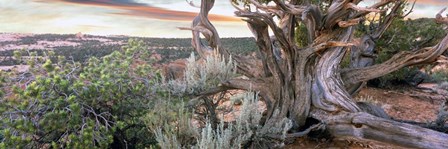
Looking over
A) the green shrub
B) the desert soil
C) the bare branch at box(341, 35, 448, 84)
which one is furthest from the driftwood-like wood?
the green shrub

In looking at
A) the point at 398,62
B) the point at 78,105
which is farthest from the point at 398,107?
the point at 78,105

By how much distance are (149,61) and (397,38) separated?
30.3 ft

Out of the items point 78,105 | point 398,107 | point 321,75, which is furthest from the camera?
point 398,107

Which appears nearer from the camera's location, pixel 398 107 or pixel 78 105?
pixel 78 105

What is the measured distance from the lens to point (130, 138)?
6.88 metres

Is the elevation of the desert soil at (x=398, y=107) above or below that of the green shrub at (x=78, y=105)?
below

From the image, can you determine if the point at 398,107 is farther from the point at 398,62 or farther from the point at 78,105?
the point at 78,105

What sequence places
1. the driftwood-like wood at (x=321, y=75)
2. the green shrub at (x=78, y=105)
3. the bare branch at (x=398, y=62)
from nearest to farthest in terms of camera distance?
the green shrub at (x=78, y=105), the driftwood-like wood at (x=321, y=75), the bare branch at (x=398, y=62)

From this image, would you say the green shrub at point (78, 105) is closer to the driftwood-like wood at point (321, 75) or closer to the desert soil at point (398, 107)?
the driftwood-like wood at point (321, 75)

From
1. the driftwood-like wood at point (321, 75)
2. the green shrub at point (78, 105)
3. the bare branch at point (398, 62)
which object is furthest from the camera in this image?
the bare branch at point (398, 62)

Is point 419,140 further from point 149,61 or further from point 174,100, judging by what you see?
point 149,61

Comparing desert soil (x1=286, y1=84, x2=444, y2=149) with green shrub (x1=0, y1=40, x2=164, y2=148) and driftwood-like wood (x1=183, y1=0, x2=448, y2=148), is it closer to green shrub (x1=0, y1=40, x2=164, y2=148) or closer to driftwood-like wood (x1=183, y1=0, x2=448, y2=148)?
driftwood-like wood (x1=183, y1=0, x2=448, y2=148)

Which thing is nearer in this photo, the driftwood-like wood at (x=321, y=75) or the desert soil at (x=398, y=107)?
the driftwood-like wood at (x=321, y=75)

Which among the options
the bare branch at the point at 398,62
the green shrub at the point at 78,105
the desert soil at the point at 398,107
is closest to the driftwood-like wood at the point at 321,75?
the bare branch at the point at 398,62
